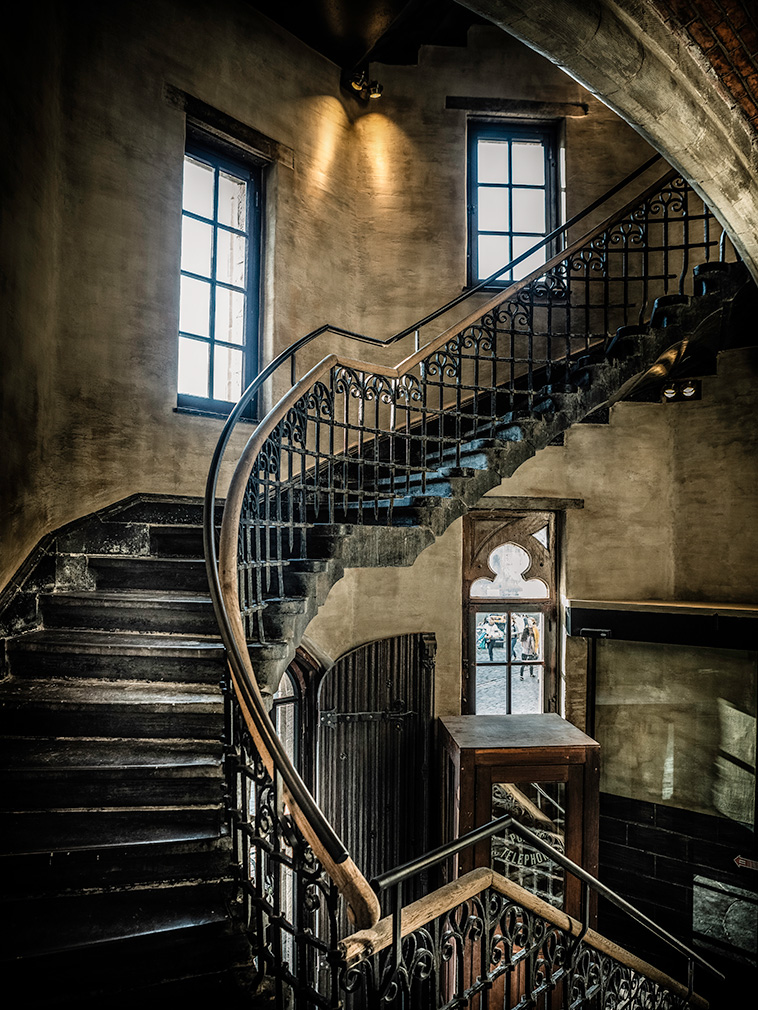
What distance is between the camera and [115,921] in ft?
7.13

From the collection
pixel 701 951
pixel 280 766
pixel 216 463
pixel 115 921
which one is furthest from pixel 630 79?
pixel 701 951

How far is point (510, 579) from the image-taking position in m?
6.26

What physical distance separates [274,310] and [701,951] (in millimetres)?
6772

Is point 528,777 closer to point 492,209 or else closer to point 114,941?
point 114,941

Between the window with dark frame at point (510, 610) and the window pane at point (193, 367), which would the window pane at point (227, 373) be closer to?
the window pane at point (193, 367)

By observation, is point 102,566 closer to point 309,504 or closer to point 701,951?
point 309,504

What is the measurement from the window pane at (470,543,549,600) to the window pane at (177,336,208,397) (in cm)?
319

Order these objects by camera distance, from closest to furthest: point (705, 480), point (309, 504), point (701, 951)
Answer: point (309, 504), point (701, 951), point (705, 480)

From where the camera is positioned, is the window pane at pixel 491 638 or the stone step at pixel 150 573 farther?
the window pane at pixel 491 638

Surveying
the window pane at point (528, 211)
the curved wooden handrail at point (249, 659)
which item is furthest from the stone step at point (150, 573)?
the window pane at point (528, 211)

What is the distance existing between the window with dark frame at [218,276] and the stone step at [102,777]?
124 inches

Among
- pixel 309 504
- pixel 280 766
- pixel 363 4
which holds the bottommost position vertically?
pixel 280 766

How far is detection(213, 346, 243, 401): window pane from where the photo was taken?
5.50 m

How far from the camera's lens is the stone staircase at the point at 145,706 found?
2.12 metres
